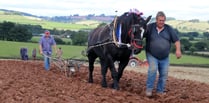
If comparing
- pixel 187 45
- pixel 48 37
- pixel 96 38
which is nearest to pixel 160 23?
pixel 96 38

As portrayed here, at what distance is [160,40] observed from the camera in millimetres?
9234

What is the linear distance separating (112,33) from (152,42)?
1252 millimetres

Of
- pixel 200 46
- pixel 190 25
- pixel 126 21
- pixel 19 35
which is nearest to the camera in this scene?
pixel 126 21

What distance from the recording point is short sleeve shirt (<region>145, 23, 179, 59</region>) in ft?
30.3

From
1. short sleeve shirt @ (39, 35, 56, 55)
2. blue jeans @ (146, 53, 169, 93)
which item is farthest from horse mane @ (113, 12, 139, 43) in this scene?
short sleeve shirt @ (39, 35, 56, 55)

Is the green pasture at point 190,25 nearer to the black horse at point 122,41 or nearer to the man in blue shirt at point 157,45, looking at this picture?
the black horse at point 122,41

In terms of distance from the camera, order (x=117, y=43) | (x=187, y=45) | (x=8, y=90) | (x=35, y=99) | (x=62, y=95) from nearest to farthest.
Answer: (x=35, y=99) → (x=62, y=95) → (x=8, y=90) → (x=117, y=43) → (x=187, y=45)

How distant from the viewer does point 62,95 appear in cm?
803

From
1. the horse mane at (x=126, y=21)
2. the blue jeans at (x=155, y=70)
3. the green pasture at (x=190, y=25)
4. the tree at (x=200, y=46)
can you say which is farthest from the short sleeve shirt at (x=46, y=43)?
the green pasture at (x=190, y=25)

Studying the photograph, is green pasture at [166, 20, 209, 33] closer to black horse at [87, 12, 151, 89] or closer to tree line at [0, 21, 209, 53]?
tree line at [0, 21, 209, 53]

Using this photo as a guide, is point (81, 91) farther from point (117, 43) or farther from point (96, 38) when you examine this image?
point (96, 38)

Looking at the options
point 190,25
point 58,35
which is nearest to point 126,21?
point 58,35

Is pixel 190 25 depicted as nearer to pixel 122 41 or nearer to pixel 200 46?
pixel 200 46

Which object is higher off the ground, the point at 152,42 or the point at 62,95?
the point at 152,42
